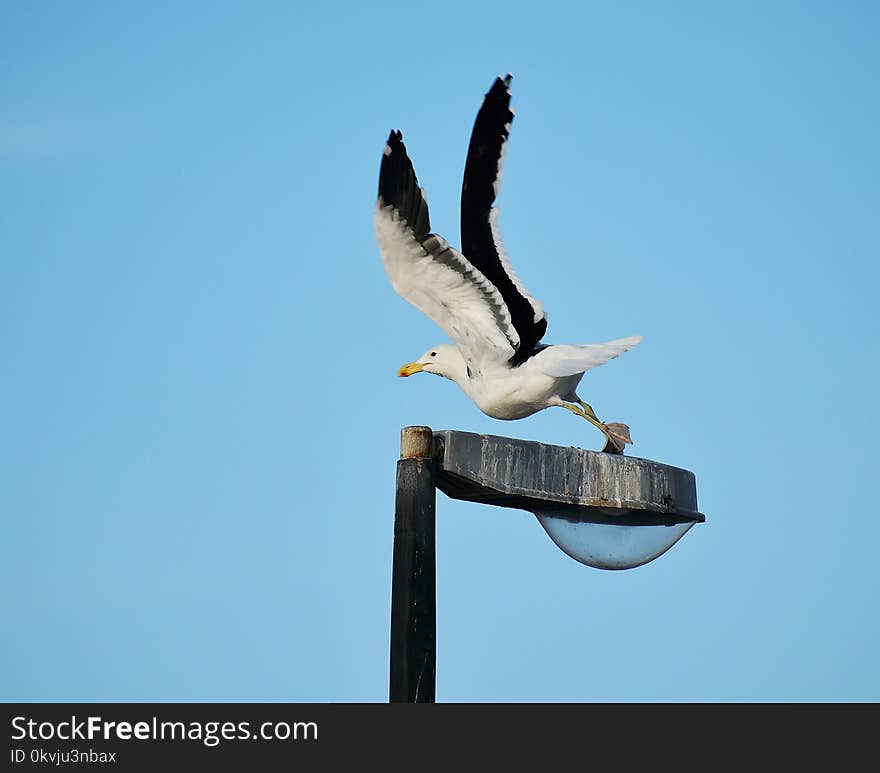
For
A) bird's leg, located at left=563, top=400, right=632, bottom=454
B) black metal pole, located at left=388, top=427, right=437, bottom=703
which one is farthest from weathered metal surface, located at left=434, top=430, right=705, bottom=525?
bird's leg, located at left=563, top=400, right=632, bottom=454

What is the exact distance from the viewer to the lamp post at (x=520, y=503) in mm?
5145

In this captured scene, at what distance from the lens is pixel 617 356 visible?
809 cm

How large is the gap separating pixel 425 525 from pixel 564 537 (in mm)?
1088

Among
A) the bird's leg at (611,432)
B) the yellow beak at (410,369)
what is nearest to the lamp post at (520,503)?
the bird's leg at (611,432)

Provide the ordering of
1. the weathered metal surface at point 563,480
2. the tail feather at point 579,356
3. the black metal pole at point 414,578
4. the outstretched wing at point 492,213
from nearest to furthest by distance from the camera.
A: the black metal pole at point 414,578 < the weathered metal surface at point 563,480 < the tail feather at point 579,356 < the outstretched wing at point 492,213

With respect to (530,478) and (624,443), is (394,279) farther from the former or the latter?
(530,478)

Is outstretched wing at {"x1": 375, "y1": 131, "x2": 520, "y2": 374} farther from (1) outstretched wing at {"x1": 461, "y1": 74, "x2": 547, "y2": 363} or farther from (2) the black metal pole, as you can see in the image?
(2) the black metal pole

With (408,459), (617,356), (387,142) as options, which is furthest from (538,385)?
(408,459)

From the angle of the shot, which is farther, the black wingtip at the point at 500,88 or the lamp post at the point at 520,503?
the black wingtip at the point at 500,88

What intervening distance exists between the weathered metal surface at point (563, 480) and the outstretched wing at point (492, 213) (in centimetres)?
265

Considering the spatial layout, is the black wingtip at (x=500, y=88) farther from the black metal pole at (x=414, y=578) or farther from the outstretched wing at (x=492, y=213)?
the black metal pole at (x=414, y=578)

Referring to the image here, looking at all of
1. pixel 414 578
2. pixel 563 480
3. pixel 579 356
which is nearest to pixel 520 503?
pixel 563 480

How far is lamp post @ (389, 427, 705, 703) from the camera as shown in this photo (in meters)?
5.14

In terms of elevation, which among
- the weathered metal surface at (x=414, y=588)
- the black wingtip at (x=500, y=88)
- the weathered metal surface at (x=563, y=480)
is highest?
the black wingtip at (x=500, y=88)
